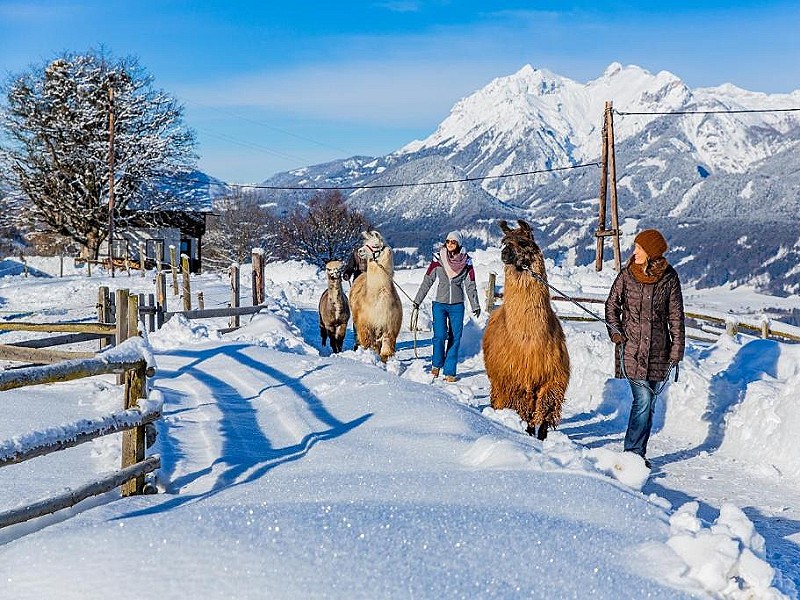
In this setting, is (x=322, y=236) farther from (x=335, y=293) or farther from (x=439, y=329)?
(x=439, y=329)

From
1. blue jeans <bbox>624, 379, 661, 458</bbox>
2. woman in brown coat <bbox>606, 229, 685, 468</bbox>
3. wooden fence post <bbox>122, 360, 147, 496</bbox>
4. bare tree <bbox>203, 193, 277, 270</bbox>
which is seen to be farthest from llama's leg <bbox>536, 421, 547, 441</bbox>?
bare tree <bbox>203, 193, 277, 270</bbox>

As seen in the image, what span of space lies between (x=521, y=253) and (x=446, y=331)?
3.13 metres

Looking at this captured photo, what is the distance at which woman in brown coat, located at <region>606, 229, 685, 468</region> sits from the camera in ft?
20.2

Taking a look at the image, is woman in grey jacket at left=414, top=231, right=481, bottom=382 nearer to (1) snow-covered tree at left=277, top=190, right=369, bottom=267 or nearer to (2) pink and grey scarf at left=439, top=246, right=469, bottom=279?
(2) pink and grey scarf at left=439, top=246, right=469, bottom=279

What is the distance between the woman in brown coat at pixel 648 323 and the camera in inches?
243

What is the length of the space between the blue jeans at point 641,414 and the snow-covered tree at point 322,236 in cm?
5523

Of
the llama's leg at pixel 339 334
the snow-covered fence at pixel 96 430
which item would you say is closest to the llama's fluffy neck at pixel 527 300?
the snow-covered fence at pixel 96 430

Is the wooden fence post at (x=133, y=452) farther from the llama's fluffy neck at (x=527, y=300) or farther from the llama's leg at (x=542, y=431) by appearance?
the llama's leg at (x=542, y=431)

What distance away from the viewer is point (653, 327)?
620 centimetres

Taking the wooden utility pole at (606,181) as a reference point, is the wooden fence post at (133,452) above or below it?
below

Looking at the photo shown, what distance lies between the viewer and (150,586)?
285cm

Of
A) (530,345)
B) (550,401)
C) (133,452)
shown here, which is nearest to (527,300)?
(530,345)

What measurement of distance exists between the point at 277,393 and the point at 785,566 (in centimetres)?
433

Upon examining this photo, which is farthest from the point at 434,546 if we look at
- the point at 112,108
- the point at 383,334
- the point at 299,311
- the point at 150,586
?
the point at 112,108
